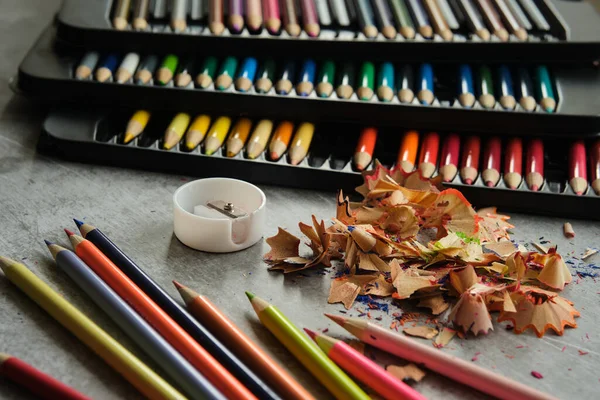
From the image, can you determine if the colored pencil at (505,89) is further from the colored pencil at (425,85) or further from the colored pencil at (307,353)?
the colored pencil at (307,353)

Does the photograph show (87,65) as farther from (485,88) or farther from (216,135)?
(485,88)

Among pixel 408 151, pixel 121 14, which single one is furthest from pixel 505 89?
pixel 121 14

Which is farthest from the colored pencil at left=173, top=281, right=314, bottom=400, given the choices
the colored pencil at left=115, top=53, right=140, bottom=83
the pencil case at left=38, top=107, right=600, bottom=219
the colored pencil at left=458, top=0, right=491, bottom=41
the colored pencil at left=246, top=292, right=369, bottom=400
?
the colored pencil at left=458, top=0, right=491, bottom=41

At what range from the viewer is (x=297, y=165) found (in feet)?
2.33

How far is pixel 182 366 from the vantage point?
45 centimetres

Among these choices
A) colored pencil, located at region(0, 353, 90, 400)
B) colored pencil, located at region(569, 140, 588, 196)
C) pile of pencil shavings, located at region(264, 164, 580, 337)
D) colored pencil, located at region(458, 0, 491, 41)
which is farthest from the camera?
colored pencil, located at region(458, 0, 491, 41)

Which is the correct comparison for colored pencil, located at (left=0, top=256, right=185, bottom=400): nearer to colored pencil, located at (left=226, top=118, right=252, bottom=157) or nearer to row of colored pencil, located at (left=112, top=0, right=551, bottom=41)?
colored pencil, located at (left=226, top=118, right=252, bottom=157)

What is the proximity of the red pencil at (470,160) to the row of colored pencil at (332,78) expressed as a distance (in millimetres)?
37

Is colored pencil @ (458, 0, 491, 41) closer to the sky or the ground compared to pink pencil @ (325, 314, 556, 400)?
closer to the sky

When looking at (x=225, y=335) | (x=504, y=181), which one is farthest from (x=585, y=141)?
(x=225, y=335)

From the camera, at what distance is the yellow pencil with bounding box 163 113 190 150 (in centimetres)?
73

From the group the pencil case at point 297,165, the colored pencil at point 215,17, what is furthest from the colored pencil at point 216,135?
the colored pencil at point 215,17

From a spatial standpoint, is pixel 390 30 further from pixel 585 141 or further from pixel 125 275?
pixel 125 275

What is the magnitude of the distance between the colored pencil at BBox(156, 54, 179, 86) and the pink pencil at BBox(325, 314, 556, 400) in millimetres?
377
